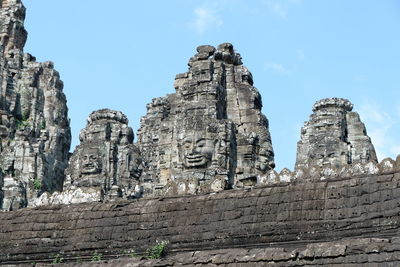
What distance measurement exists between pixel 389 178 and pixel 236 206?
3433 millimetres

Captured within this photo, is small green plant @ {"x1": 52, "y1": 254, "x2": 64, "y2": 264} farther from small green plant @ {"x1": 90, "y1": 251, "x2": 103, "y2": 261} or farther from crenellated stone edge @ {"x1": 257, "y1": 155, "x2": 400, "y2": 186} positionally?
crenellated stone edge @ {"x1": 257, "y1": 155, "x2": 400, "y2": 186}

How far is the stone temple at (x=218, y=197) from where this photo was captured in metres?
20.8

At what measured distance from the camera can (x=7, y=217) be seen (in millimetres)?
26594

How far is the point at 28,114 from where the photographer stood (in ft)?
225

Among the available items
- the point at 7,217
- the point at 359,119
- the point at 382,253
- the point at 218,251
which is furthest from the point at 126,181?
the point at 382,253

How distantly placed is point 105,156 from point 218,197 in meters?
23.7

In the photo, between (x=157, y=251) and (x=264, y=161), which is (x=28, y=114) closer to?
(x=264, y=161)

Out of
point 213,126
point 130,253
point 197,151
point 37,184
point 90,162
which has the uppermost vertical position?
point 37,184

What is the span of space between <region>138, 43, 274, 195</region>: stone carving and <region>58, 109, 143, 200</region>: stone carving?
16.1 feet

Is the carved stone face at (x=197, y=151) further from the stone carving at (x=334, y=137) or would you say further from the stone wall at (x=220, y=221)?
the stone carving at (x=334, y=137)

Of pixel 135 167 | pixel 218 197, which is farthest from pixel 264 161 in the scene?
pixel 135 167

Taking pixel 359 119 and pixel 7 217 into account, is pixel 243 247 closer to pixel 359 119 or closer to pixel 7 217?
pixel 7 217

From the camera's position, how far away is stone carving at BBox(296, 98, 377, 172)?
145 ft

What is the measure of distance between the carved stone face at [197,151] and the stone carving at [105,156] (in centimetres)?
980
